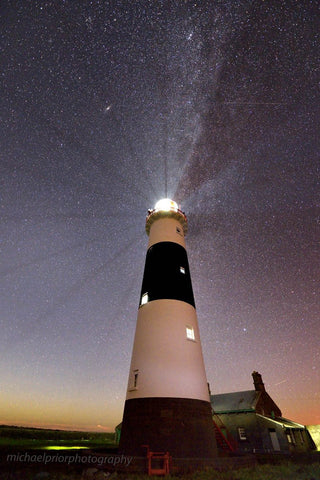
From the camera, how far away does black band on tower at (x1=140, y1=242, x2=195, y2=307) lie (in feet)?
51.9

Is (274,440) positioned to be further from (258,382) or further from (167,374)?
(167,374)

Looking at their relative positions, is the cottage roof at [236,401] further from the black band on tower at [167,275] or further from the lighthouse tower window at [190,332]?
the black band on tower at [167,275]

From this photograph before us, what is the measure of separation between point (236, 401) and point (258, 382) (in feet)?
14.1

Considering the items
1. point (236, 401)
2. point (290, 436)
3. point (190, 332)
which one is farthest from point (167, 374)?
point (290, 436)

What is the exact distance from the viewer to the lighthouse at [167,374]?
11555 mm

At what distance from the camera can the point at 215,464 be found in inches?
442

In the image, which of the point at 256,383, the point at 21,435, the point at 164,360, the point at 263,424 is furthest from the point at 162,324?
the point at 21,435

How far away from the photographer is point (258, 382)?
32906 mm

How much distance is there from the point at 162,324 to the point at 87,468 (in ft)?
Answer: 22.8

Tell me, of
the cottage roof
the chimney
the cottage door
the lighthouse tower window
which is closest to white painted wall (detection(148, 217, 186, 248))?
the lighthouse tower window

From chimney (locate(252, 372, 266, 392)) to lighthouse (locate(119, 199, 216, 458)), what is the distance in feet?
78.3

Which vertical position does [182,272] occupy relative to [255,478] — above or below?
above

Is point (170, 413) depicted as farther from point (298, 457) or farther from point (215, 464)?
point (298, 457)

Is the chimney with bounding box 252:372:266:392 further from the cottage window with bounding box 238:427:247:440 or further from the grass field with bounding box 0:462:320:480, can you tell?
the grass field with bounding box 0:462:320:480
